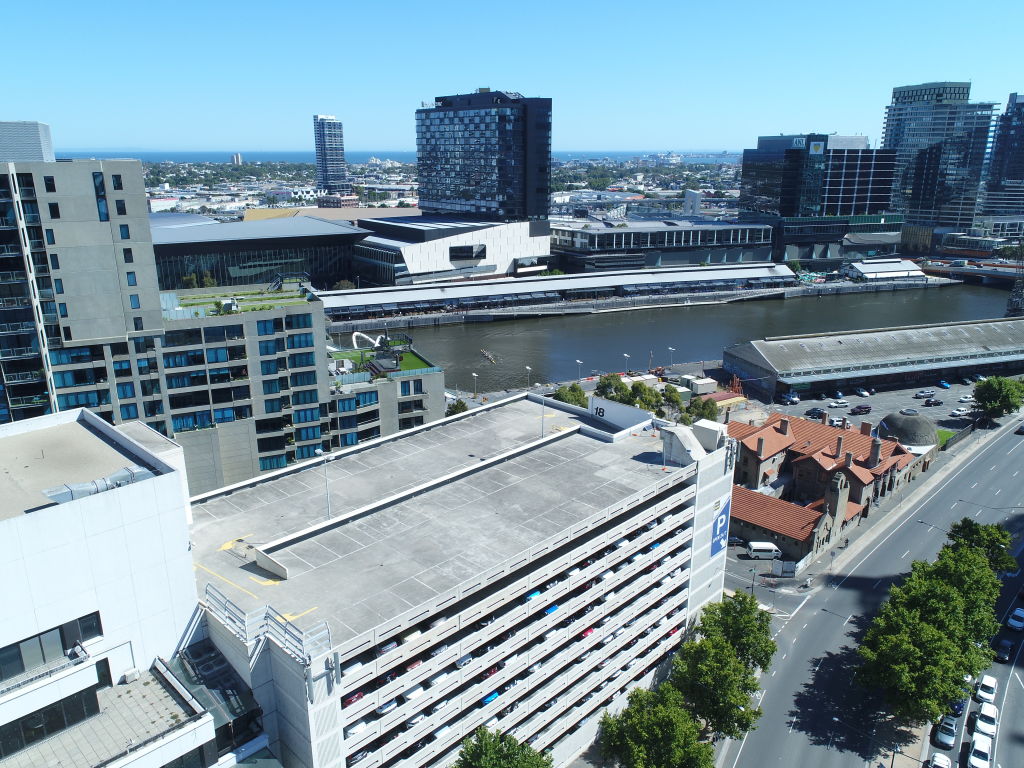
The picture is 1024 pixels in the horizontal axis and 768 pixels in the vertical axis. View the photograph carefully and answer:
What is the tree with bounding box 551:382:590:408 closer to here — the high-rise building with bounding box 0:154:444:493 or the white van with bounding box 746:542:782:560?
the high-rise building with bounding box 0:154:444:493

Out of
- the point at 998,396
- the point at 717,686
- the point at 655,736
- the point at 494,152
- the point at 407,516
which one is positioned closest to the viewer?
the point at 407,516

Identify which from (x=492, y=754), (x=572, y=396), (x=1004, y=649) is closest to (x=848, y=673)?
(x=1004, y=649)

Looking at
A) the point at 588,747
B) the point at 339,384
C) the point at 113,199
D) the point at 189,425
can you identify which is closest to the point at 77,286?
the point at 113,199

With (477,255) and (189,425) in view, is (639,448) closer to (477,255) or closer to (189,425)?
(189,425)

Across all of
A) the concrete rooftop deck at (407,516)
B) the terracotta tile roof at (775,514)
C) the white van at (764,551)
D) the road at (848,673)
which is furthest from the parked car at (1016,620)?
the concrete rooftop deck at (407,516)

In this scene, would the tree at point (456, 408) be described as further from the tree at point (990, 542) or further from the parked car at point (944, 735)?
the parked car at point (944, 735)

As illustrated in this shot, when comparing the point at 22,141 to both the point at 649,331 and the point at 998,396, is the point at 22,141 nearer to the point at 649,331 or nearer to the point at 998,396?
the point at 998,396
